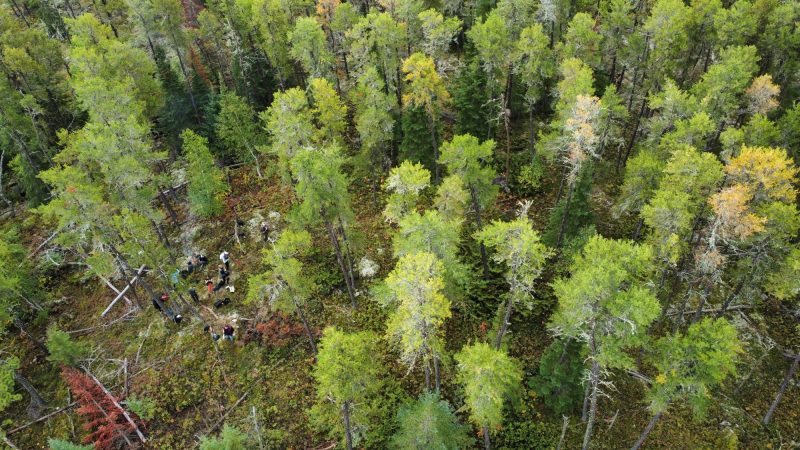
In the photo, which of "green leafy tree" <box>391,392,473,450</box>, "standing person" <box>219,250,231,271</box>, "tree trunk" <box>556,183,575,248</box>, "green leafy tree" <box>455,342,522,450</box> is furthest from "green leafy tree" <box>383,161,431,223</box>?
"standing person" <box>219,250,231,271</box>

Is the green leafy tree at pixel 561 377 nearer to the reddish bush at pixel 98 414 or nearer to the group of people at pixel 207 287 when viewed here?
the group of people at pixel 207 287

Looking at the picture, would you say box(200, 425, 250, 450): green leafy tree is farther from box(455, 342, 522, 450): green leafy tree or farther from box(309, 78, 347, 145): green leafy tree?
box(309, 78, 347, 145): green leafy tree

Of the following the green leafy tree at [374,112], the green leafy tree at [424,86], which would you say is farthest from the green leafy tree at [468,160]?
the green leafy tree at [374,112]

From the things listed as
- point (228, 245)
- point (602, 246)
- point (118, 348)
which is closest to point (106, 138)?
point (228, 245)

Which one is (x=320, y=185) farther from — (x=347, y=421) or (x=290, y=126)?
(x=347, y=421)

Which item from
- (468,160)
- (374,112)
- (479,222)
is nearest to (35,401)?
(374,112)
